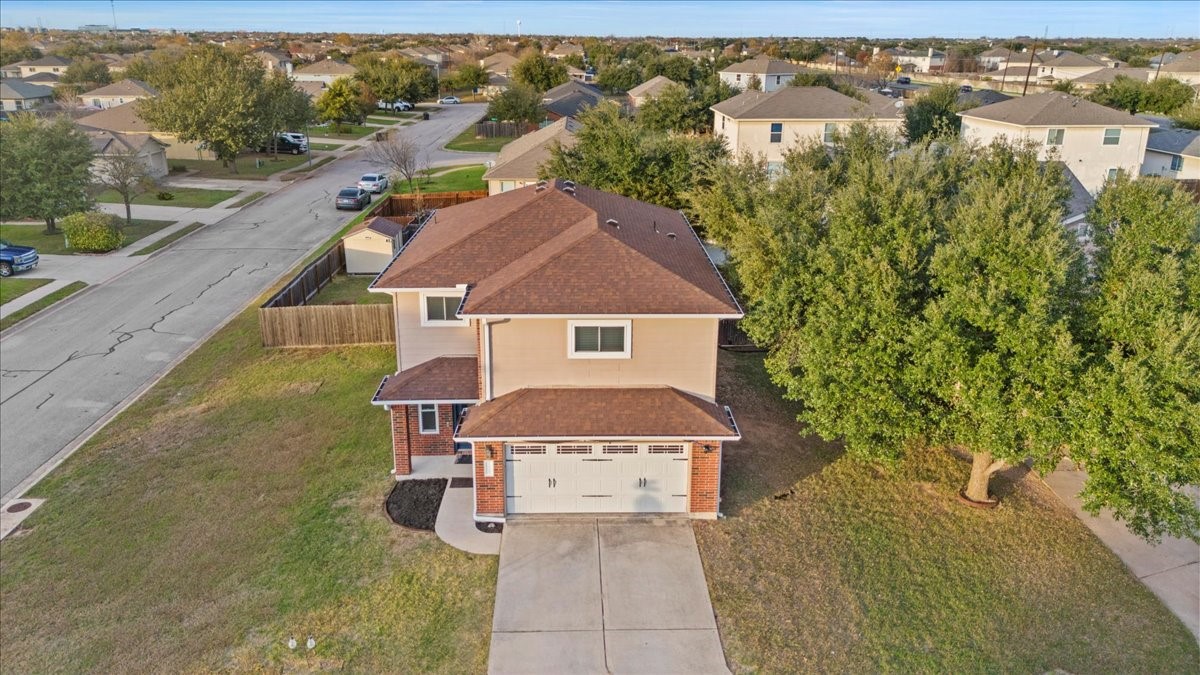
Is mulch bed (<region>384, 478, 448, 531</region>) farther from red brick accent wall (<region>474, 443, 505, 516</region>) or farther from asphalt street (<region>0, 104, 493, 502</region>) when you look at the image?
asphalt street (<region>0, 104, 493, 502</region>)

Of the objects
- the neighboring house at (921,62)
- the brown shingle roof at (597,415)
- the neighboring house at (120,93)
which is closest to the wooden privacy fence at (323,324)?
the brown shingle roof at (597,415)

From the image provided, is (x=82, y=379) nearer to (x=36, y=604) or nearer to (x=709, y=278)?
(x=36, y=604)

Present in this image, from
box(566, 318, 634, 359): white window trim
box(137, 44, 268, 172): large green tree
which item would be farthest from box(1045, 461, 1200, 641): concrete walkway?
box(137, 44, 268, 172): large green tree

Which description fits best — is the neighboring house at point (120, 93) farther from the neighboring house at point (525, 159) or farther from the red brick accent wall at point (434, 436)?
the red brick accent wall at point (434, 436)

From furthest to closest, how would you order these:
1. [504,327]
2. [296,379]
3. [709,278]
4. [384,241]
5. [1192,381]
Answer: [384,241] → [296,379] → [709,278] → [504,327] → [1192,381]

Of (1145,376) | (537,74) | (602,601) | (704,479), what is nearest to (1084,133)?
(1145,376)

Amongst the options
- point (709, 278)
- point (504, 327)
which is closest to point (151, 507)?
point (504, 327)
